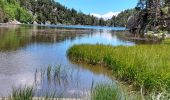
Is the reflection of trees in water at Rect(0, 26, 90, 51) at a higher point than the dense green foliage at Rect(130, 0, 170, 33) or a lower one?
lower

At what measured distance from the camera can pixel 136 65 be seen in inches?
728

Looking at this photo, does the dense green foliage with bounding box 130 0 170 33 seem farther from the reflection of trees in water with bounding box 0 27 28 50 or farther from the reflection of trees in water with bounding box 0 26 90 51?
the reflection of trees in water with bounding box 0 27 28 50

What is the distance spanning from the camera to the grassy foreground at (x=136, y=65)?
15.4m

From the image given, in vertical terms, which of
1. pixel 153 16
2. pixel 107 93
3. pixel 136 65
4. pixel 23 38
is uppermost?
pixel 153 16

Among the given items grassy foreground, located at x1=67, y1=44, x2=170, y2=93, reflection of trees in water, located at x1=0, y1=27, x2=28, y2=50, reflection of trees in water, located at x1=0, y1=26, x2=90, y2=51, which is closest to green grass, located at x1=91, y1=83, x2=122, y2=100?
grassy foreground, located at x1=67, y1=44, x2=170, y2=93

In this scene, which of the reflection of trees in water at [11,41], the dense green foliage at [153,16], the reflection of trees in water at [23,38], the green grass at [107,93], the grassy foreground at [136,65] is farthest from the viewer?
the dense green foliage at [153,16]

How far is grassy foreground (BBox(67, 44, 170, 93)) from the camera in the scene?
15434 mm

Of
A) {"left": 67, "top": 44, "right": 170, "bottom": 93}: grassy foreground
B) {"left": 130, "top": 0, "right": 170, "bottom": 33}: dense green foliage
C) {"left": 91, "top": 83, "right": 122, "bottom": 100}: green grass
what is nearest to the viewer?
{"left": 91, "top": 83, "right": 122, "bottom": 100}: green grass

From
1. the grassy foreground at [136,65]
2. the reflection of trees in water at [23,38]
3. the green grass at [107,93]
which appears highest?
the green grass at [107,93]

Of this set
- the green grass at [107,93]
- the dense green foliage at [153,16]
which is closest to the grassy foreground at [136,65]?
the green grass at [107,93]

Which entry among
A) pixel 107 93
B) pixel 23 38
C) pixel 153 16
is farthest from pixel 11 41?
pixel 153 16

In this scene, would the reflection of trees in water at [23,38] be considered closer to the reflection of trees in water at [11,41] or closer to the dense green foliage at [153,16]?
the reflection of trees in water at [11,41]

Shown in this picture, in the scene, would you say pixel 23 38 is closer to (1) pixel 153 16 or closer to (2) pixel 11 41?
(2) pixel 11 41

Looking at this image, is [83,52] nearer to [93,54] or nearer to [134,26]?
[93,54]
